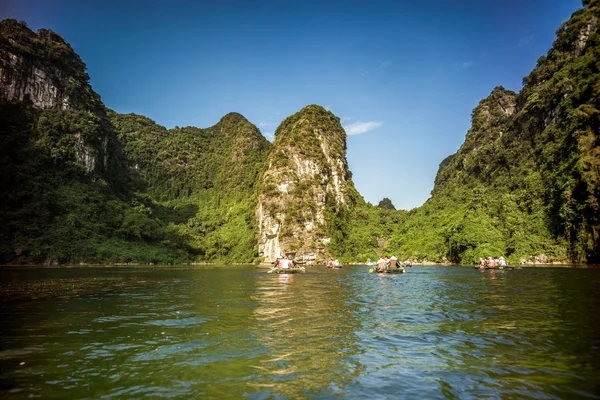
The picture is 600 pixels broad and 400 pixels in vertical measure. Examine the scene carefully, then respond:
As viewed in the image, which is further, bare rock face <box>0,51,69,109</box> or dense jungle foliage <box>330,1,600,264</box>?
bare rock face <box>0,51,69,109</box>

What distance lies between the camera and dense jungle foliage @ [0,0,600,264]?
56.3m

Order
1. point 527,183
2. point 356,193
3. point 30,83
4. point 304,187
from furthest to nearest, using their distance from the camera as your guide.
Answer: point 356,193 → point 304,187 → point 30,83 → point 527,183

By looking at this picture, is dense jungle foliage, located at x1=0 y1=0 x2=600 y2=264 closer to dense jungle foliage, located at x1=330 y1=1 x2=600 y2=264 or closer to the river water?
dense jungle foliage, located at x1=330 y1=1 x2=600 y2=264

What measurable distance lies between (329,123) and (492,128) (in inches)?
2430

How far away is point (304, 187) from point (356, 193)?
1387 inches

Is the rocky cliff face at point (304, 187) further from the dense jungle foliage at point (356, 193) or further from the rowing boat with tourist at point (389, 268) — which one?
the rowing boat with tourist at point (389, 268)

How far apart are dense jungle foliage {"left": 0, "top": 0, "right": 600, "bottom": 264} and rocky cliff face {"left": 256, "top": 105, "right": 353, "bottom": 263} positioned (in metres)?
1.66

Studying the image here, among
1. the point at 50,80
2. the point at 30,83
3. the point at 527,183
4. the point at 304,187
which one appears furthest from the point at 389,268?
the point at 50,80

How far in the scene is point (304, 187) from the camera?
12406cm

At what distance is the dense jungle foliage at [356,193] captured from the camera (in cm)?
5631

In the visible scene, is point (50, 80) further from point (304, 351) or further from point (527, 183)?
point (527, 183)

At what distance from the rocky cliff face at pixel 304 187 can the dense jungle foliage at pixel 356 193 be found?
1657mm

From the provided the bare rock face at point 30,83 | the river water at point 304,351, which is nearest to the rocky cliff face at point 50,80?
the bare rock face at point 30,83

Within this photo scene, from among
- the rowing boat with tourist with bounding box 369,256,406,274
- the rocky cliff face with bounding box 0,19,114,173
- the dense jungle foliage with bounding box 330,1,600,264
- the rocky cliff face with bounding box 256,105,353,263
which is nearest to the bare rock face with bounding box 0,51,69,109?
the rocky cliff face with bounding box 0,19,114,173
